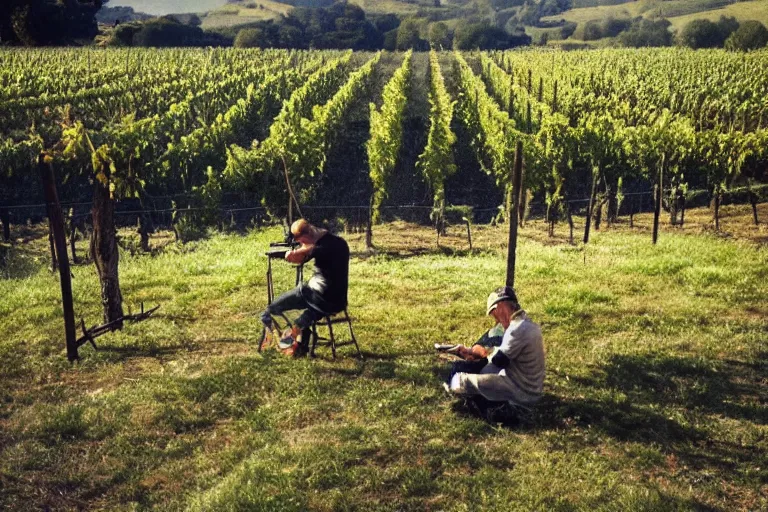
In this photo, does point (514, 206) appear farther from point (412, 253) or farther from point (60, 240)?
point (412, 253)

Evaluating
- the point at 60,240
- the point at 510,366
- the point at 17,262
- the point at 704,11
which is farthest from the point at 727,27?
the point at 60,240

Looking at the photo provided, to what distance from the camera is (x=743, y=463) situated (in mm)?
6797

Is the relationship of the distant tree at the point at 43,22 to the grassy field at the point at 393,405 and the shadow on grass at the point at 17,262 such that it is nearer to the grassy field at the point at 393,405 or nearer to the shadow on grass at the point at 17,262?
the shadow on grass at the point at 17,262

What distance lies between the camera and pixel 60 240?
8.87 m

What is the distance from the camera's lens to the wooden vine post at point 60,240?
8.84m

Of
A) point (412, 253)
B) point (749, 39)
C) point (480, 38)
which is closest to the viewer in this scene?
point (412, 253)

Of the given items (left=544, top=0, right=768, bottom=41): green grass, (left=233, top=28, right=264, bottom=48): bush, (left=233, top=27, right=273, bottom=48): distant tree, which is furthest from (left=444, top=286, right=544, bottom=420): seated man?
(left=544, top=0, right=768, bottom=41): green grass

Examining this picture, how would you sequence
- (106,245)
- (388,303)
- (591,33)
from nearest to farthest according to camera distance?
1. (106,245)
2. (388,303)
3. (591,33)

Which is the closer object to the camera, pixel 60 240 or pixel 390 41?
pixel 60 240

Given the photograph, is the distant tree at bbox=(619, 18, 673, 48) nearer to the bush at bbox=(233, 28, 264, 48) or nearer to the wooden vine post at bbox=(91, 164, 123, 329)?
the bush at bbox=(233, 28, 264, 48)

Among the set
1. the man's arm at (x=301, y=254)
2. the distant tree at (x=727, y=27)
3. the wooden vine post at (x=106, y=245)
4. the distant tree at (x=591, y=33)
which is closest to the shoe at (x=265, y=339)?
the man's arm at (x=301, y=254)

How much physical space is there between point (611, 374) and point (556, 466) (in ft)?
9.00

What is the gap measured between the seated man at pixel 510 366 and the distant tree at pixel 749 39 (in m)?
81.4

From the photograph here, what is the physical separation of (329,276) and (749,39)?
279ft
